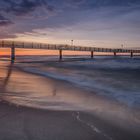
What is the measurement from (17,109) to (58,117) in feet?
4.36

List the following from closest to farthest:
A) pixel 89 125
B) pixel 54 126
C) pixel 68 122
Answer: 1. pixel 54 126
2. pixel 89 125
3. pixel 68 122

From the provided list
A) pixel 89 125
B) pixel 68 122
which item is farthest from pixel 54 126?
pixel 89 125

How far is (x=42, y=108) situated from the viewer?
20.7ft

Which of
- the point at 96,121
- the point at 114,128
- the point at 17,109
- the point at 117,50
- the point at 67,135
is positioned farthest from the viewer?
the point at 117,50

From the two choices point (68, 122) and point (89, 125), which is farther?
point (68, 122)

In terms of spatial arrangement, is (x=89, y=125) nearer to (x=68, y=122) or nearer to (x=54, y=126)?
(x=68, y=122)

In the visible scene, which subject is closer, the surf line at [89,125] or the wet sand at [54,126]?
the wet sand at [54,126]

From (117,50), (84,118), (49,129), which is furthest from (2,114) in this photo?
(117,50)

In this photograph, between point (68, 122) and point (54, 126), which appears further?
point (68, 122)

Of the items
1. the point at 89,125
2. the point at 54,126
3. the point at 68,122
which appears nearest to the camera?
the point at 54,126

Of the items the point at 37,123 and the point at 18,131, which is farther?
the point at 37,123

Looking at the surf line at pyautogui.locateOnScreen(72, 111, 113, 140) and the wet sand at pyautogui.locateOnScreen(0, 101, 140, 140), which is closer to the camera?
the wet sand at pyautogui.locateOnScreen(0, 101, 140, 140)

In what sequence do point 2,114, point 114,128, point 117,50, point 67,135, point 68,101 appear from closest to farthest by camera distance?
point 67,135 < point 114,128 < point 2,114 < point 68,101 < point 117,50

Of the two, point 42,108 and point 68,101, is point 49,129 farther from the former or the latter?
point 68,101
